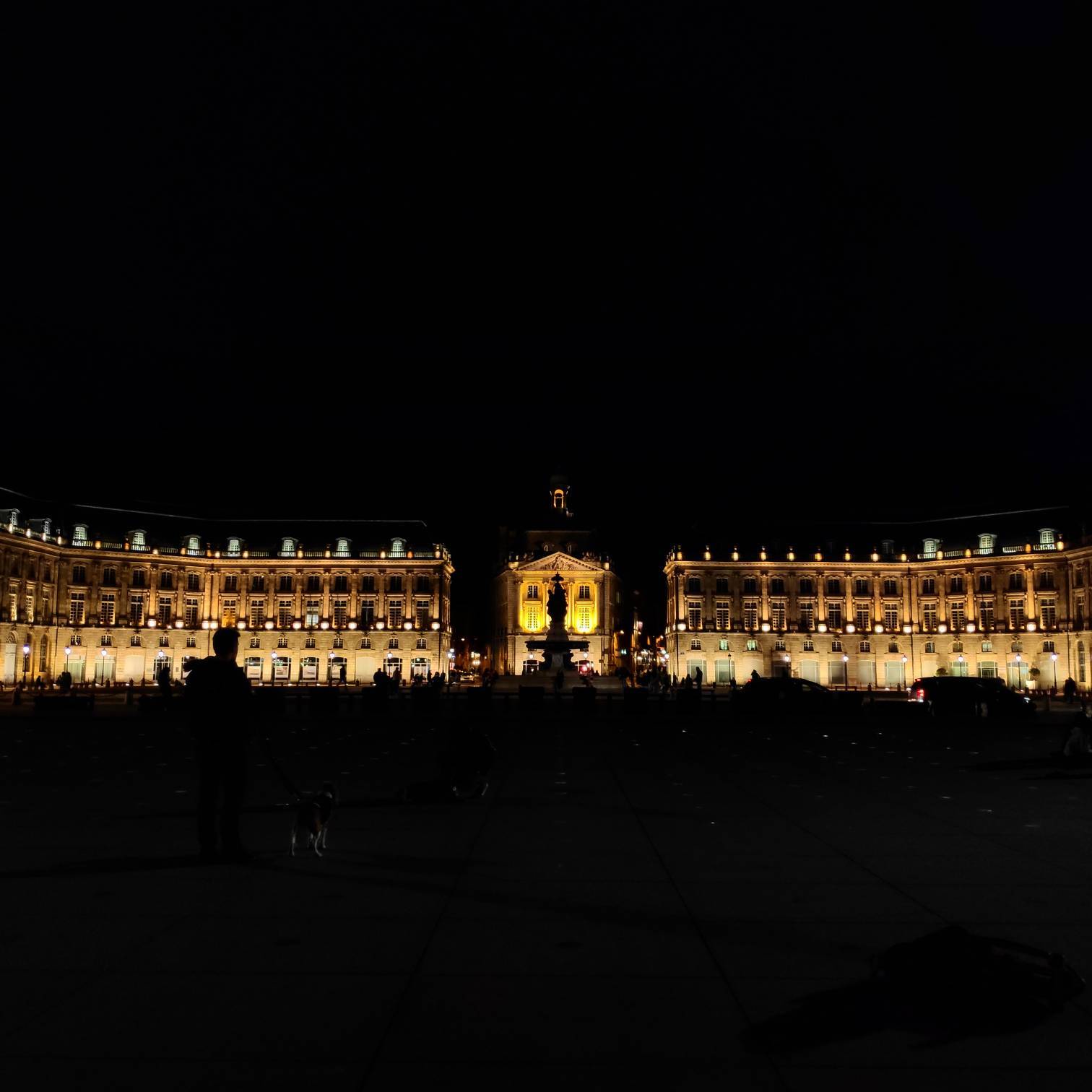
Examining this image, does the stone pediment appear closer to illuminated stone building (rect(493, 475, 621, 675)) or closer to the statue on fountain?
illuminated stone building (rect(493, 475, 621, 675))

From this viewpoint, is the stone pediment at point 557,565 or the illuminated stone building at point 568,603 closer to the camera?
the illuminated stone building at point 568,603

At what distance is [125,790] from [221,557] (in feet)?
358

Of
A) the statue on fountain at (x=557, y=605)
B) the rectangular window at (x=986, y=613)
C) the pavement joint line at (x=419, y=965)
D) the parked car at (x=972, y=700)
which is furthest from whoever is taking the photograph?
the rectangular window at (x=986, y=613)

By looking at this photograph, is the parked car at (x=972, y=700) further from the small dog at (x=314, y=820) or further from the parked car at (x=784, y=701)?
the small dog at (x=314, y=820)

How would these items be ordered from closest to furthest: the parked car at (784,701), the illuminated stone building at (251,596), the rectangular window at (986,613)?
the parked car at (784,701) < the illuminated stone building at (251,596) < the rectangular window at (986,613)

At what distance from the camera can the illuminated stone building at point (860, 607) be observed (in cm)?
11450

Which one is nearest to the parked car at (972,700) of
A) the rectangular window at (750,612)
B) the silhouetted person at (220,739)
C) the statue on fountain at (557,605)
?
the statue on fountain at (557,605)

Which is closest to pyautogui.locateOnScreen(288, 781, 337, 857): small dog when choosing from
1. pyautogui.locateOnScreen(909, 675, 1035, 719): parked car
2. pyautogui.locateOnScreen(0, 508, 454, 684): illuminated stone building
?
pyautogui.locateOnScreen(909, 675, 1035, 719): parked car

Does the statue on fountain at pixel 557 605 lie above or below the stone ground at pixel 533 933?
above

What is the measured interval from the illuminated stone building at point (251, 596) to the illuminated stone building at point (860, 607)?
31.0 metres

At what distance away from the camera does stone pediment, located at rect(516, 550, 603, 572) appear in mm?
131500

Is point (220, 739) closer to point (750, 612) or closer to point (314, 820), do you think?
point (314, 820)

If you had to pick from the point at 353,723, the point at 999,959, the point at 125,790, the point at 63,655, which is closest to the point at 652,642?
the point at 63,655

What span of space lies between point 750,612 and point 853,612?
11.5m
